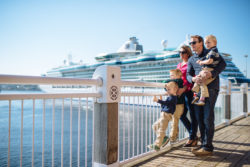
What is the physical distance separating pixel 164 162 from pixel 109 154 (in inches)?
32.9

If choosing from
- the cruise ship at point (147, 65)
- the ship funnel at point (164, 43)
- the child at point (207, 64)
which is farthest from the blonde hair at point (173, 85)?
the ship funnel at point (164, 43)

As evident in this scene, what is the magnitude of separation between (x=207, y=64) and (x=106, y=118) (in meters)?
1.36

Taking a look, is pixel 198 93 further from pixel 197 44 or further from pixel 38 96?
pixel 38 96

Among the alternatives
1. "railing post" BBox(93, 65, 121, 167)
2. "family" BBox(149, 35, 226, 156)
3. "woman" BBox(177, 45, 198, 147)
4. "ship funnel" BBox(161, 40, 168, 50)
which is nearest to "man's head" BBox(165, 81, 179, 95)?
"family" BBox(149, 35, 226, 156)

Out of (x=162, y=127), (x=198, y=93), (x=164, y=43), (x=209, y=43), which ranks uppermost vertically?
(x=164, y=43)

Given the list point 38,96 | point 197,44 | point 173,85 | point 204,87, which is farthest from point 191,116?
point 38,96

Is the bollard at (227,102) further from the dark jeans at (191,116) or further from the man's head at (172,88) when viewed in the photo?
the man's head at (172,88)

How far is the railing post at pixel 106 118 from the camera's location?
1.86 meters

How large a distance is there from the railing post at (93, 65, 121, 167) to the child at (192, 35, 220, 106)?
1084 millimetres

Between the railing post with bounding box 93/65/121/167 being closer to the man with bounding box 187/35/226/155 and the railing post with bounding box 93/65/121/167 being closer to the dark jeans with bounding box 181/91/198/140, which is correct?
the man with bounding box 187/35/226/155

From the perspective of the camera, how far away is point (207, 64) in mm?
2420

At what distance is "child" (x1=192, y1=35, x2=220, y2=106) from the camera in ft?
7.74

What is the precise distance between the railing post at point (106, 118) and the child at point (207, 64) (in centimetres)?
108

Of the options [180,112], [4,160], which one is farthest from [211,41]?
[4,160]
